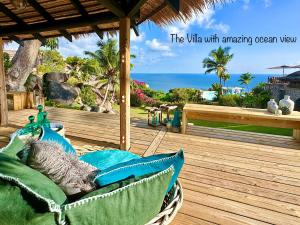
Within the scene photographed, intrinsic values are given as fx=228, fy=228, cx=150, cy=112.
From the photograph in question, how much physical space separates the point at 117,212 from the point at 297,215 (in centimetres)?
213

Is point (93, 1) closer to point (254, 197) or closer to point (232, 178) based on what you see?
point (232, 178)

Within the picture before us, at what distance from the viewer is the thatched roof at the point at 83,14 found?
363 centimetres

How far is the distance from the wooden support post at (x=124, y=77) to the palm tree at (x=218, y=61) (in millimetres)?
26647

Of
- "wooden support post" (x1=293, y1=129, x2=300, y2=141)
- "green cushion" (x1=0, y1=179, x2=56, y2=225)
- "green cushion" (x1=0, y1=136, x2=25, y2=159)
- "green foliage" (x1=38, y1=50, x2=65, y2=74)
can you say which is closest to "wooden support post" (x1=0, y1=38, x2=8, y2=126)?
"green cushion" (x1=0, y1=136, x2=25, y2=159)

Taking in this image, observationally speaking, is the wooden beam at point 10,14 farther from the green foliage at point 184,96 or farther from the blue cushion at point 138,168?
the green foliage at point 184,96

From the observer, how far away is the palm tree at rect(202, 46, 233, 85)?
28891 mm

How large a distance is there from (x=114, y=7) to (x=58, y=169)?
9.17 feet

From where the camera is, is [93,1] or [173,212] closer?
[173,212]

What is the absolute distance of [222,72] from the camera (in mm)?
29219

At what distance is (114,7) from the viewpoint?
10.8ft

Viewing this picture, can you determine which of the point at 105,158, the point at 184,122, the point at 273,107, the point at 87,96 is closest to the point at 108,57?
the point at 87,96

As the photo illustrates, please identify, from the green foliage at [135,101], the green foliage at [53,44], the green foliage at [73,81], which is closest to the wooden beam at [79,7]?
the green foliage at [135,101]

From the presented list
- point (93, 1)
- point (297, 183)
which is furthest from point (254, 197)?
point (93, 1)

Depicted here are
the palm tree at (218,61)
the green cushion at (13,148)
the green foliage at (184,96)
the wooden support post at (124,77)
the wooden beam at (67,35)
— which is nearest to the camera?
the green cushion at (13,148)
